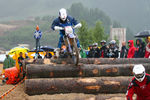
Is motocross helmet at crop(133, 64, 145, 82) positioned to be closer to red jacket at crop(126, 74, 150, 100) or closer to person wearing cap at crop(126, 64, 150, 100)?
person wearing cap at crop(126, 64, 150, 100)

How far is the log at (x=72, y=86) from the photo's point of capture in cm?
746

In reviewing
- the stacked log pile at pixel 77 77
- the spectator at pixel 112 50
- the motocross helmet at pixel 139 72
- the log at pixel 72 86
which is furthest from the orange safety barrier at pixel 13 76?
the motocross helmet at pixel 139 72

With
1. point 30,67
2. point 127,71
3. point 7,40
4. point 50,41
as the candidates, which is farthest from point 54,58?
point 7,40

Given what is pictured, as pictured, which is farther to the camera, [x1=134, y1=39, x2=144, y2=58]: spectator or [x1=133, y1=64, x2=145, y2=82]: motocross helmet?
[x1=134, y1=39, x2=144, y2=58]: spectator

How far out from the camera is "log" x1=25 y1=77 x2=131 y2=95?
746cm

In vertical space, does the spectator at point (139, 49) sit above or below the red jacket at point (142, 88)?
above

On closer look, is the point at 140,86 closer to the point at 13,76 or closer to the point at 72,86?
the point at 72,86

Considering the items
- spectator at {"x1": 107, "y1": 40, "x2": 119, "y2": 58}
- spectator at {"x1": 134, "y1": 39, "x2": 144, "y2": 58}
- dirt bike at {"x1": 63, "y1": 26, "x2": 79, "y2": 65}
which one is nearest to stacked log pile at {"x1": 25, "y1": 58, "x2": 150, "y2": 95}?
dirt bike at {"x1": 63, "y1": 26, "x2": 79, "y2": 65}

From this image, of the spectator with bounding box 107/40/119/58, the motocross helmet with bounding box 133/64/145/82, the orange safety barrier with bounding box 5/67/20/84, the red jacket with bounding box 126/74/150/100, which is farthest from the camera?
the spectator with bounding box 107/40/119/58

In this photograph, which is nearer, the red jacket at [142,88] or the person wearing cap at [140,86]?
the person wearing cap at [140,86]

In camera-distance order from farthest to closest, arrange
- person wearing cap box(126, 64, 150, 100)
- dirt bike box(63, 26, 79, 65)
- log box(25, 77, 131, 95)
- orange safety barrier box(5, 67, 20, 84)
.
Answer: orange safety barrier box(5, 67, 20, 84), dirt bike box(63, 26, 79, 65), log box(25, 77, 131, 95), person wearing cap box(126, 64, 150, 100)

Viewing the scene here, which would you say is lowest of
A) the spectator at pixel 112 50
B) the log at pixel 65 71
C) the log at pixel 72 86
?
the log at pixel 72 86

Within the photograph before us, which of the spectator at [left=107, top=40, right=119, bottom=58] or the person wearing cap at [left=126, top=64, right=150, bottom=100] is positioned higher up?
the spectator at [left=107, top=40, right=119, bottom=58]

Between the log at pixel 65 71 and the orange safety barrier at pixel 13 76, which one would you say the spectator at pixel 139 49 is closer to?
the log at pixel 65 71
